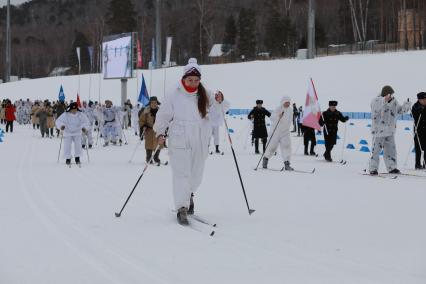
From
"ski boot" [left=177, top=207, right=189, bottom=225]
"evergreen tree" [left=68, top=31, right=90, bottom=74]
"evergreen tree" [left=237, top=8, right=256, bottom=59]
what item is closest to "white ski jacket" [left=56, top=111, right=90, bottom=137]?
"ski boot" [left=177, top=207, right=189, bottom=225]

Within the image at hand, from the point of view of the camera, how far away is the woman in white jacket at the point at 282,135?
12555 millimetres

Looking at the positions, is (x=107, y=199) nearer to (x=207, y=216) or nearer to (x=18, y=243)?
(x=207, y=216)

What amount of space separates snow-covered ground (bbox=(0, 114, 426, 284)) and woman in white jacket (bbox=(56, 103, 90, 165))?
6.41 feet

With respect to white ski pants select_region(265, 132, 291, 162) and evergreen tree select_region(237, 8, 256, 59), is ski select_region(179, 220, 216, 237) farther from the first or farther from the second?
evergreen tree select_region(237, 8, 256, 59)

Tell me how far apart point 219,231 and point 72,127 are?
8110 mm

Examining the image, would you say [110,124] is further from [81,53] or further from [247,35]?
[81,53]

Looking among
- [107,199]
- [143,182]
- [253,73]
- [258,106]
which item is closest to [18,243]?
[107,199]

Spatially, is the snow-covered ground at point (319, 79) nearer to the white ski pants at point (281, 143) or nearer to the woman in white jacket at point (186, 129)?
the white ski pants at point (281, 143)

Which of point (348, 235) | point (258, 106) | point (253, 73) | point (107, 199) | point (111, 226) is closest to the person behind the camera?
point (348, 235)

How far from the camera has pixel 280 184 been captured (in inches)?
392

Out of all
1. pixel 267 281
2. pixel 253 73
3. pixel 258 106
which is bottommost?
pixel 267 281

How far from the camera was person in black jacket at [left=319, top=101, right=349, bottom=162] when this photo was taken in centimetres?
1472

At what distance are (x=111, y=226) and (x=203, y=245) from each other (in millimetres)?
A: 1276

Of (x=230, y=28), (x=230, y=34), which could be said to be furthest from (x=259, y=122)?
(x=230, y=28)
